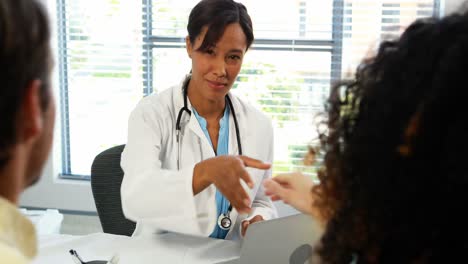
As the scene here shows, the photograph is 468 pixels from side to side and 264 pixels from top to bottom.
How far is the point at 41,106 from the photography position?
23.9 inches

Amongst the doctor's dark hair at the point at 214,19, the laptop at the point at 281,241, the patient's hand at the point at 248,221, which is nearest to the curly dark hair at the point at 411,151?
the laptop at the point at 281,241

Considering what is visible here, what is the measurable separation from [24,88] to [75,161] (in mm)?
2598

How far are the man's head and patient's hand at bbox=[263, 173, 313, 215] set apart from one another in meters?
0.60

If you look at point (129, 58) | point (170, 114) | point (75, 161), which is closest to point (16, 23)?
point (170, 114)


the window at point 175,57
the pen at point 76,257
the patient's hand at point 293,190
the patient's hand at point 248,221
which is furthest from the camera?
the window at point 175,57

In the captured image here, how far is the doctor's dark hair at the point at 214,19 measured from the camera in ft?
5.45

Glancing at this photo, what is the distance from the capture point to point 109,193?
5.93 feet

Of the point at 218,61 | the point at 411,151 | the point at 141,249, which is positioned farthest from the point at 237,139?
the point at 411,151

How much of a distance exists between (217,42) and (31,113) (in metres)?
1.14

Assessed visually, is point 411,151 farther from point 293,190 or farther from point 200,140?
point 200,140

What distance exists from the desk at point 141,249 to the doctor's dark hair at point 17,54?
2.74 feet

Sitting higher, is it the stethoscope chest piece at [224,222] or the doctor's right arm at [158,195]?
the doctor's right arm at [158,195]

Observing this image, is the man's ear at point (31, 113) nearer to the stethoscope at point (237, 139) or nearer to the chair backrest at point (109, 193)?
the stethoscope at point (237, 139)

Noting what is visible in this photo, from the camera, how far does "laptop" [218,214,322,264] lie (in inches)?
44.3
